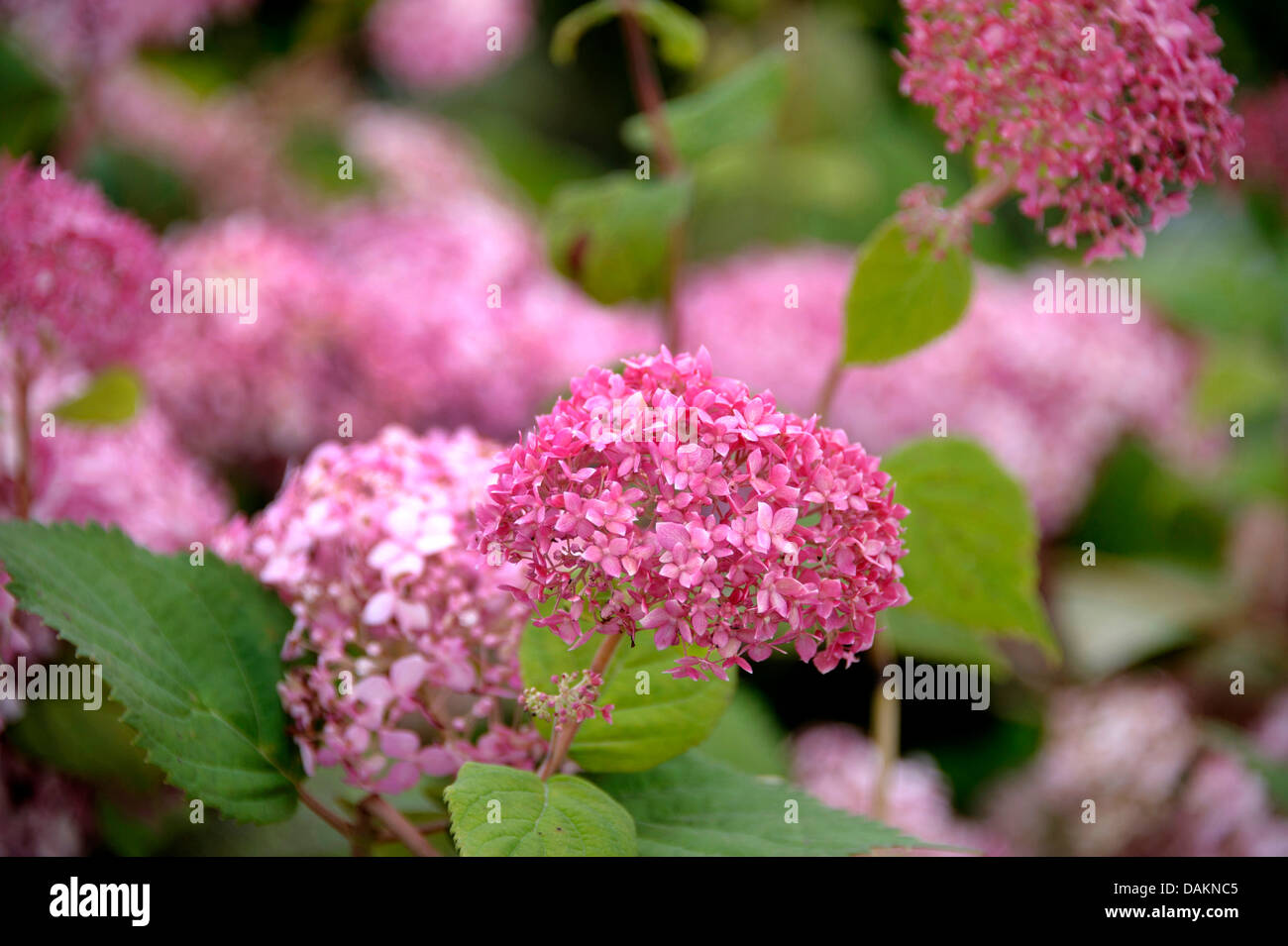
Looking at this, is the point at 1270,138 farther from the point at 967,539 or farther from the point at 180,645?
the point at 180,645

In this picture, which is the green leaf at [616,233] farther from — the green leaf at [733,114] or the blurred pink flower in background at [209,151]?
the blurred pink flower in background at [209,151]

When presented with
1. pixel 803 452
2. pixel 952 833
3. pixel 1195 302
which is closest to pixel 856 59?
pixel 1195 302

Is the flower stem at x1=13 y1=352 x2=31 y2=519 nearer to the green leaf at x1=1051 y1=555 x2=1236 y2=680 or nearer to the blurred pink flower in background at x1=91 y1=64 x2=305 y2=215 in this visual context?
the blurred pink flower in background at x1=91 y1=64 x2=305 y2=215

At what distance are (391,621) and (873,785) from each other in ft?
1.45

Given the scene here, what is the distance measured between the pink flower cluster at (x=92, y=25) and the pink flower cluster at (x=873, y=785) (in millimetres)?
739

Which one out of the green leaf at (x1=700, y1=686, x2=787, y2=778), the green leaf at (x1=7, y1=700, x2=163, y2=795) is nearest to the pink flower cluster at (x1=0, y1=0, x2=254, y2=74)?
the green leaf at (x1=7, y1=700, x2=163, y2=795)

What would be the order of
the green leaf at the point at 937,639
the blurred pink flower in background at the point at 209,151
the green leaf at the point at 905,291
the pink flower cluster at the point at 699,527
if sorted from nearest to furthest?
the pink flower cluster at the point at 699,527
the green leaf at the point at 905,291
the green leaf at the point at 937,639
the blurred pink flower in background at the point at 209,151

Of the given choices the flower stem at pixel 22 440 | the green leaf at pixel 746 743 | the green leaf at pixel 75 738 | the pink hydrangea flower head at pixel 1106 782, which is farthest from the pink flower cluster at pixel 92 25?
the pink hydrangea flower head at pixel 1106 782

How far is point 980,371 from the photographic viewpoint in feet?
3.24

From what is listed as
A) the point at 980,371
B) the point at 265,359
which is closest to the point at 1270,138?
the point at 980,371

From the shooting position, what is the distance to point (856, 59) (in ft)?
4.45

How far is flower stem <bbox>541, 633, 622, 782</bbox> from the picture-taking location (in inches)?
14.6

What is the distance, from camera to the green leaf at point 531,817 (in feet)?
1.11
